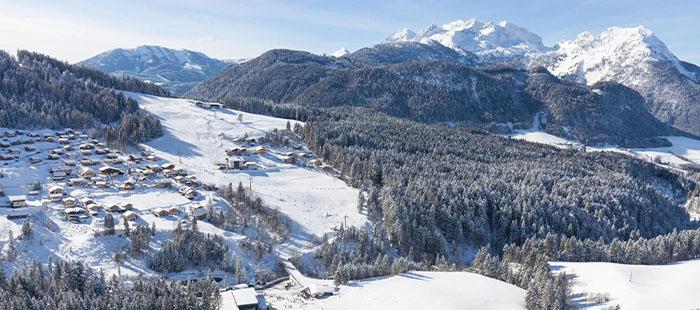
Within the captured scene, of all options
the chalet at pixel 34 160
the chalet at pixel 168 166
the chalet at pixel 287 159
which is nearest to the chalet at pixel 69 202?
the chalet at pixel 168 166

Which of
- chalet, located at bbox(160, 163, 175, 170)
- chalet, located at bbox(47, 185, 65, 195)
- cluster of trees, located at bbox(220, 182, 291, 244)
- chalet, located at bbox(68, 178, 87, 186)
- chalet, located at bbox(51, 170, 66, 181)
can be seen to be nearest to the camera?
cluster of trees, located at bbox(220, 182, 291, 244)

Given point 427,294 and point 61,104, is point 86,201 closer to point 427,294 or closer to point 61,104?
point 427,294

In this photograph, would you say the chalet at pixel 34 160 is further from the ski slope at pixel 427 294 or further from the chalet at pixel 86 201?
the ski slope at pixel 427 294

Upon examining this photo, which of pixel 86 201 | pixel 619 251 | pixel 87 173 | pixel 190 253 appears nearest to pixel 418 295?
pixel 190 253

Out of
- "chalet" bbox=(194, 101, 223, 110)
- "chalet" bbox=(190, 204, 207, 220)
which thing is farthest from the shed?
"chalet" bbox=(194, 101, 223, 110)

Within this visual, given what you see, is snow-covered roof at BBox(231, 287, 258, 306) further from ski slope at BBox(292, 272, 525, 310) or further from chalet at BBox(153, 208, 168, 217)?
chalet at BBox(153, 208, 168, 217)

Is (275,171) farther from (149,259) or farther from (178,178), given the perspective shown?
(149,259)
